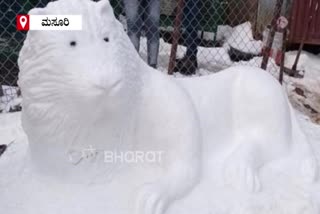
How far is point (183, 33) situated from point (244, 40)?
1119 mm

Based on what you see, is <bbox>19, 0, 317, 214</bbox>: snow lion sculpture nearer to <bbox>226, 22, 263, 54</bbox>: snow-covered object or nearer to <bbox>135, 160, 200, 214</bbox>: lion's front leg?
<bbox>135, 160, 200, 214</bbox>: lion's front leg

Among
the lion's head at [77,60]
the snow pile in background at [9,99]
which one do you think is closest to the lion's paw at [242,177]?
the lion's head at [77,60]

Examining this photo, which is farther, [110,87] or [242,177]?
[242,177]

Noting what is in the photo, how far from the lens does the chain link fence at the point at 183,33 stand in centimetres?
285

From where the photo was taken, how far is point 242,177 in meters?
1.22

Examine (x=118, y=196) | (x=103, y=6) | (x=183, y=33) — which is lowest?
(x=183, y=33)

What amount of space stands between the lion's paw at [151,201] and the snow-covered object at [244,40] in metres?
3.32

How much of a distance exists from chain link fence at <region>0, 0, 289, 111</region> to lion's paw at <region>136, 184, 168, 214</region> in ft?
5.89

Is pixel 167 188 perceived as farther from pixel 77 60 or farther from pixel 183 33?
pixel 183 33

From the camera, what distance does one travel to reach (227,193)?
3.92 ft

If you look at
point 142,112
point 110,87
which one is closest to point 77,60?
point 110,87

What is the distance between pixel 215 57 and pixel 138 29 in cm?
141

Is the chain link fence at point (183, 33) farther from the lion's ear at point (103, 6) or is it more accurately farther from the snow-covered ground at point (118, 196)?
the lion's ear at point (103, 6)

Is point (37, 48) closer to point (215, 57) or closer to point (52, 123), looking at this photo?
point (52, 123)
